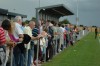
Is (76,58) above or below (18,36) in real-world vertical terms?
below

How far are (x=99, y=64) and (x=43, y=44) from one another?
10.7 feet

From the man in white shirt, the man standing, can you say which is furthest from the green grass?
the man standing

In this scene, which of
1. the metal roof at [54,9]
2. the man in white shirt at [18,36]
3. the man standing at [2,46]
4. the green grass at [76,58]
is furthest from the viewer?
the metal roof at [54,9]

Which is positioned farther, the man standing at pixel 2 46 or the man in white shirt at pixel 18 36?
the man in white shirt at pixel 18 36

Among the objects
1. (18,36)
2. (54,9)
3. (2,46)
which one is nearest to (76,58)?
(54,9)

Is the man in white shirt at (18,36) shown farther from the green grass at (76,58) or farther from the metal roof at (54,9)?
the metal roof at (54,9)

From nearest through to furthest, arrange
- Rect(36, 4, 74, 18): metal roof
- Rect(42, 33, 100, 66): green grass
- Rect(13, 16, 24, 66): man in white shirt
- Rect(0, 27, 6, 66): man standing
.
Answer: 1. Rect(0, 27, 6, 66): man standing
2. Rect(13, 16, 24, 66): man in white shirt
3. Rect(42, 33, 100, 66): green grass
4. Rect(36, 4, 74, 18): metal roof

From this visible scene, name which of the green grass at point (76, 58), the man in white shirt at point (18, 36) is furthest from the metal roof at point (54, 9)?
the man in white shirt at point (18, 36)

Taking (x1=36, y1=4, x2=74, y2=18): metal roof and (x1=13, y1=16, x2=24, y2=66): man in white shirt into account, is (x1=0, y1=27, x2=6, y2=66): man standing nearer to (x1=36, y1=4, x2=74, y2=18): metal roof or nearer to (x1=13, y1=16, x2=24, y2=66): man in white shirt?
(x1=13, y1=16, x2=24, y2=66): man in white shirt

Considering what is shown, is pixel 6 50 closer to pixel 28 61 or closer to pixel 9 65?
pixel 9 65

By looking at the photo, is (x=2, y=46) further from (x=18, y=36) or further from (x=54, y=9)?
(x=54, y=9)

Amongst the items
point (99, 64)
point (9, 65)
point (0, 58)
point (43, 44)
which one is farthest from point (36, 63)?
point (0, 58)

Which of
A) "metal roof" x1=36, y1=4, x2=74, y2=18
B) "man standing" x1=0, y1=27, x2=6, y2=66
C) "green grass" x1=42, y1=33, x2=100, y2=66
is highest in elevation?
"metal roof" x1=36, y1=4, x2=74, y2=18

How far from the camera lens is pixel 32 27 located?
17688 millimetres
